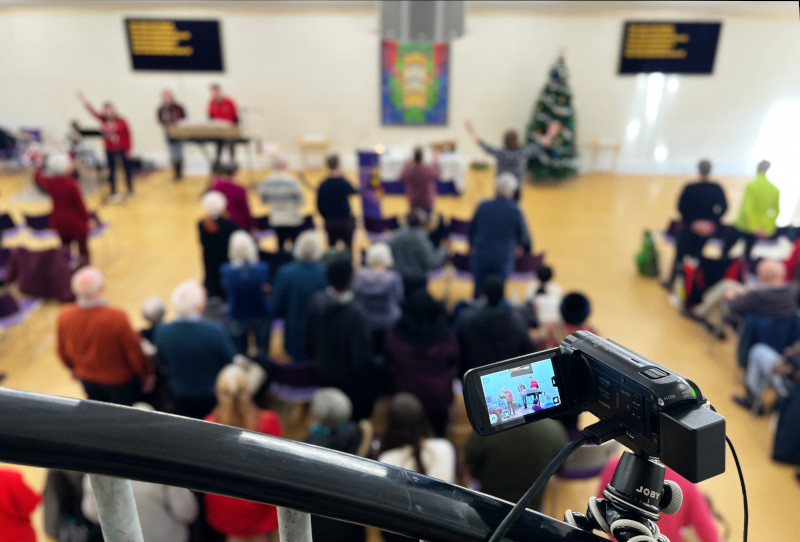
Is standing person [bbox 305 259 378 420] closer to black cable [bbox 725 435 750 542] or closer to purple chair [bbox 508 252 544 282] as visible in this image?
purple chair [bbox 508 252 544 282]

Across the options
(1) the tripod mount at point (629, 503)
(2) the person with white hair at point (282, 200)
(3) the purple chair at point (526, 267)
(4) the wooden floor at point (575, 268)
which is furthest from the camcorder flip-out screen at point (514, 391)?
(2) the person with white hair at point (282, 200)

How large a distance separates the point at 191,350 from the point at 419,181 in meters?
3.88

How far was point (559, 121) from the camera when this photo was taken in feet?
36.2

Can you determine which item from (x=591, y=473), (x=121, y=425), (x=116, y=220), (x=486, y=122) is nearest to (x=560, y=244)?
(x=486, y=122)

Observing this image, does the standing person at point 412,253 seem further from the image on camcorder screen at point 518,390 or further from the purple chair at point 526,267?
the image on camcorder screen at point 518,390

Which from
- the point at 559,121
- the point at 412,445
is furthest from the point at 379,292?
the point at 559,121

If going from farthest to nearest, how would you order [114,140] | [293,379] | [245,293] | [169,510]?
[114,140] < [245,293] < [293,379] < [169,510]

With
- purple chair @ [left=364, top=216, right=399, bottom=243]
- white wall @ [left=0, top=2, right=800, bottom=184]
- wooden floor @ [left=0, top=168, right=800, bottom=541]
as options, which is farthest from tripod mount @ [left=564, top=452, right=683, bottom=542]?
white wall @ [left=0, top=2, right=800, bottom=184]

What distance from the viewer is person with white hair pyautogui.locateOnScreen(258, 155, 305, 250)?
6.11m

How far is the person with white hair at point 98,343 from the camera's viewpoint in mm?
3633

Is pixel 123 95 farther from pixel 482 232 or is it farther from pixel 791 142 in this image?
pixel 791 142

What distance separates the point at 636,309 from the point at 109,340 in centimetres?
495

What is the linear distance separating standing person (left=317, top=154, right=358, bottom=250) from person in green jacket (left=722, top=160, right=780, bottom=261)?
4041 mm

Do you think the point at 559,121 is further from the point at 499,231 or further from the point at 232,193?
the point at 232,193
